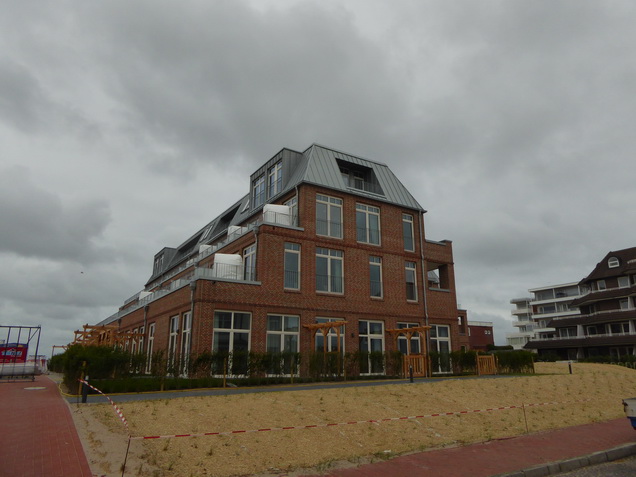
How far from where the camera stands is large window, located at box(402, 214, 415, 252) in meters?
27.7

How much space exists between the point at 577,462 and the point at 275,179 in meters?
21.7

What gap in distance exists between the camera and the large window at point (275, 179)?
2675 centimetres

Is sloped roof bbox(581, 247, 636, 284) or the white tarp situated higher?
sloped roof bbox(581, 247, 636, 284)

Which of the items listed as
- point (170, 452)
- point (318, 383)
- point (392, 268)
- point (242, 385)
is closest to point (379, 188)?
point (392, 268)

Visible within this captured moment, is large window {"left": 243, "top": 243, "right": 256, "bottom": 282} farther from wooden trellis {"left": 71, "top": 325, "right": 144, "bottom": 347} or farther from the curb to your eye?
the curb

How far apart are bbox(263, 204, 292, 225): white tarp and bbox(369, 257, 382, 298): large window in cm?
522

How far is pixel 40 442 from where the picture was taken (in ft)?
27.8

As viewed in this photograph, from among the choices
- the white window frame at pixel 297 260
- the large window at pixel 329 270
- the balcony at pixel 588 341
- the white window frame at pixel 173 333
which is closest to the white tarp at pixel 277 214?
the white window frame at pixel 297 260

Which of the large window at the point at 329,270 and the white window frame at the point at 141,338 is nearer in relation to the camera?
the large window at the point at 329,270

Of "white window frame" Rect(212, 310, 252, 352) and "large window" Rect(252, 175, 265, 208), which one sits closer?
"white window frame" Rect(212, 310, 252, 352)

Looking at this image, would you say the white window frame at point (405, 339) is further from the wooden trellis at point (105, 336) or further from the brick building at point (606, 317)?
the brick building at point (606, 317)

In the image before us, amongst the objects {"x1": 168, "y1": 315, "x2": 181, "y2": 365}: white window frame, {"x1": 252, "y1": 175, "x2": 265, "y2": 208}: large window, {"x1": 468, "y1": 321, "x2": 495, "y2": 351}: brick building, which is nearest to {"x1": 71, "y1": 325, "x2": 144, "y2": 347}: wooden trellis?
{"x1": 168, "y1": 315, "x2": 181, "y2": 365}: white window frame

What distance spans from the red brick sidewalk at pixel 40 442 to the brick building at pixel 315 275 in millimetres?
7278

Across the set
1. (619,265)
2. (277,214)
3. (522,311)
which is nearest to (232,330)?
(277,214)
